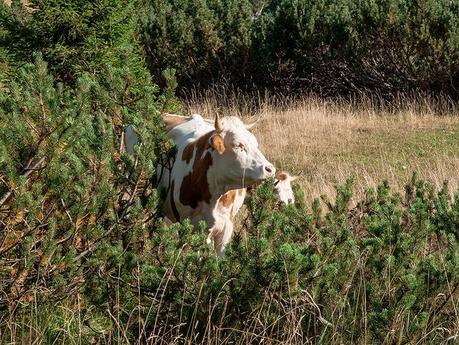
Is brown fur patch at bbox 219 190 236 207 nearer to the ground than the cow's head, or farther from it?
nearer to the ground

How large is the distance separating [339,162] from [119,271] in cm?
705

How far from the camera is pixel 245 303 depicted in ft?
14.0

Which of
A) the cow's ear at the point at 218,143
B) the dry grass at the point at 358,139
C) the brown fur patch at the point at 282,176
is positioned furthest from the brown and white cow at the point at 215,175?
the dry grass at the point at 358,139

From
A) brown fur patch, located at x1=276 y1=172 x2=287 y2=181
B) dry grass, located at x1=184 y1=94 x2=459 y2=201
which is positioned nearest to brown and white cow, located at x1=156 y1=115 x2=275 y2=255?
brown fur patch, located at x1=276 y1=172 x2=287 y2=181

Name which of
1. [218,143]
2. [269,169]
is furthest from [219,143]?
[269,169]

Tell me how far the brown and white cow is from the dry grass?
7.65 feet

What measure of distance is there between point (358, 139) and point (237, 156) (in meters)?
7.01

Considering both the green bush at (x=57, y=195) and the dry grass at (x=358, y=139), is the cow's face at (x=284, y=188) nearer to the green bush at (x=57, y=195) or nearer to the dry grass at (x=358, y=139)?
the dry grass at (x=358, y=139)

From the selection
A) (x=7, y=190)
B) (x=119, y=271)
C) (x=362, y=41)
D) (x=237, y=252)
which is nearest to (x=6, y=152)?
(x=7, y=190)

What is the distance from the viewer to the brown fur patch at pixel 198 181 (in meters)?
6.39

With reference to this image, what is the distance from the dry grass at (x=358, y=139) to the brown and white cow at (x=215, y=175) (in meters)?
2.33

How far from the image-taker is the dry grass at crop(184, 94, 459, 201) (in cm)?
1035

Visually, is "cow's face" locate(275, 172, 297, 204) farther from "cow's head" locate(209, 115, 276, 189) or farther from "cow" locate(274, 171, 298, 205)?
"cow's head" locate(209, 115, 276, 189)

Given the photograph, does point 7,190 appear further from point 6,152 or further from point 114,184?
point 114,184
